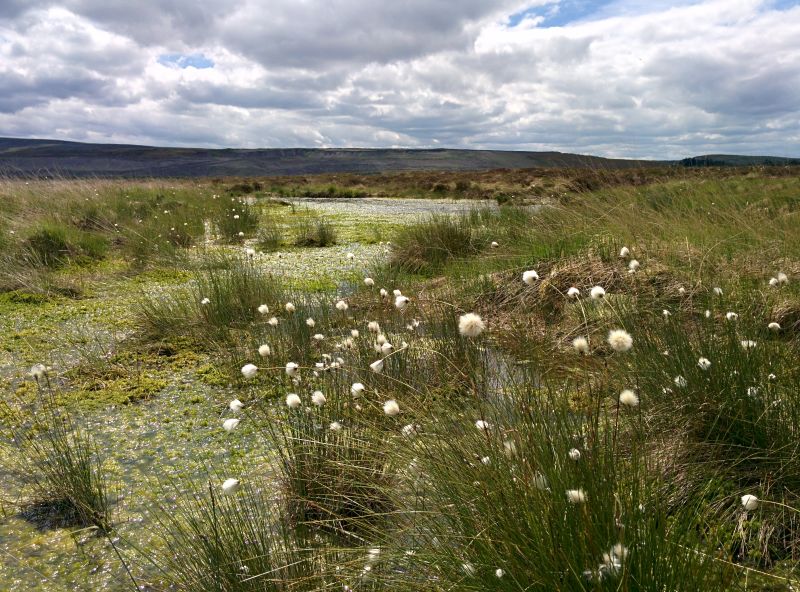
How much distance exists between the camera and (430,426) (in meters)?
1.89

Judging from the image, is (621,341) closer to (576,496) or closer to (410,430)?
(576,496)

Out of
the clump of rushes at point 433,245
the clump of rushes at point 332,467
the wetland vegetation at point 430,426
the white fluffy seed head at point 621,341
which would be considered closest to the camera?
the wetland vegetation at point 430,426

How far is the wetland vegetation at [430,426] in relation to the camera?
4.47ft

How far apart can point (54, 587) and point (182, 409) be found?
1.35m

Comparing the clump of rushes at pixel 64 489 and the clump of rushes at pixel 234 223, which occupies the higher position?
the clump of rushes at pixel 234 223

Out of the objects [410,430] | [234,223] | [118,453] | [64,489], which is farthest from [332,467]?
[234,223]

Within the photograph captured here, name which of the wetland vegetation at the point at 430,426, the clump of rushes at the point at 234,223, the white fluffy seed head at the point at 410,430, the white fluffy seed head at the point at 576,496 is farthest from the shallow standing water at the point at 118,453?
the clump of rushes at the point at 234,223

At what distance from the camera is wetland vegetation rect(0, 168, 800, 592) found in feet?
4.47

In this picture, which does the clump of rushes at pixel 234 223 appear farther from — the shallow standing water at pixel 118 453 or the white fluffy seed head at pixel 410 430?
the white fluffy seed head at pixel 410 430

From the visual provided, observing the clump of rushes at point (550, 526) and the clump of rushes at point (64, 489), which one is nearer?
the clump of rushes at point (550, 526)

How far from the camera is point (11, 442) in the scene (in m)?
2.64

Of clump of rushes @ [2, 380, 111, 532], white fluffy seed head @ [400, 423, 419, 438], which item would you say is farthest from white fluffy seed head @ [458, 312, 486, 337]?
clump of rushes @ [2, 380, 111, 532]

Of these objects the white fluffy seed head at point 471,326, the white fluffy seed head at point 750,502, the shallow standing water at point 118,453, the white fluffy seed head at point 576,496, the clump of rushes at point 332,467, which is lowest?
the shallow standing water at point 118,453

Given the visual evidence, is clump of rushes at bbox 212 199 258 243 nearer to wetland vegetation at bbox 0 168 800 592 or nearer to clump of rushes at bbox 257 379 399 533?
wetland vegetation at bbox 0 168 800 592
